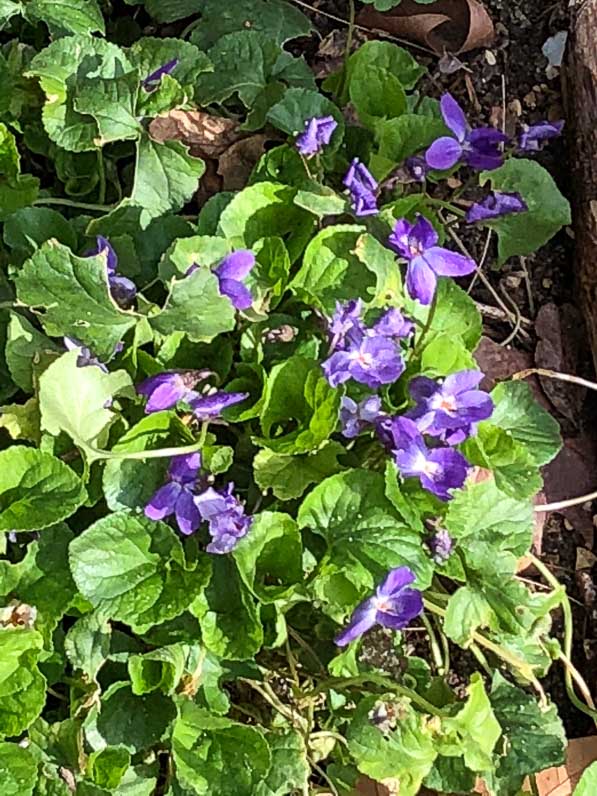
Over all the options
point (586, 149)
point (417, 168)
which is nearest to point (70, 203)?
point (417, 168)

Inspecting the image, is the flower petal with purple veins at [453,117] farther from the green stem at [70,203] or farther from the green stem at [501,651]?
the green stem at [501,651]

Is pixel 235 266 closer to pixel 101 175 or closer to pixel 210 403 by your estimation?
pixel 210 403

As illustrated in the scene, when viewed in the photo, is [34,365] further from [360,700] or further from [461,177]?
[461,177]

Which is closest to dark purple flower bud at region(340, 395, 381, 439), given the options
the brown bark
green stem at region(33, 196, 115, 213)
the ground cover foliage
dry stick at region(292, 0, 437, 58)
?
the ground cover foliage

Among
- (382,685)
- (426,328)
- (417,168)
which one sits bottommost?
(382,685)

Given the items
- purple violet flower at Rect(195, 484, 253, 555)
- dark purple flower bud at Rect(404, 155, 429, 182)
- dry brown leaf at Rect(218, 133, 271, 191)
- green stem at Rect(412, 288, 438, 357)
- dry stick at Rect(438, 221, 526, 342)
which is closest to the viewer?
purple violet flower at Rect(195, 484, 253, 555)

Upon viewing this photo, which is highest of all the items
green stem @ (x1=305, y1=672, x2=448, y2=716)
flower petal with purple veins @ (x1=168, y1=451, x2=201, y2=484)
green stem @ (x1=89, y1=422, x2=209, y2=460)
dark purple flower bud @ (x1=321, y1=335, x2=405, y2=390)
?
dark purple flower bud @ (x1=321, y1=335, x2=405, y2=390)

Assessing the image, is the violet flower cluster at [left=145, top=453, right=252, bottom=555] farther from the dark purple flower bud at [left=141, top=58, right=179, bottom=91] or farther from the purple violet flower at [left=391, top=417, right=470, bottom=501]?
the dark purple flower bud at [left=141, top=58, right=179, bottom=91]

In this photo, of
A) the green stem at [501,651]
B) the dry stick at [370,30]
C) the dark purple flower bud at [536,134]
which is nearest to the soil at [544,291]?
the dry stick at [370,30]
